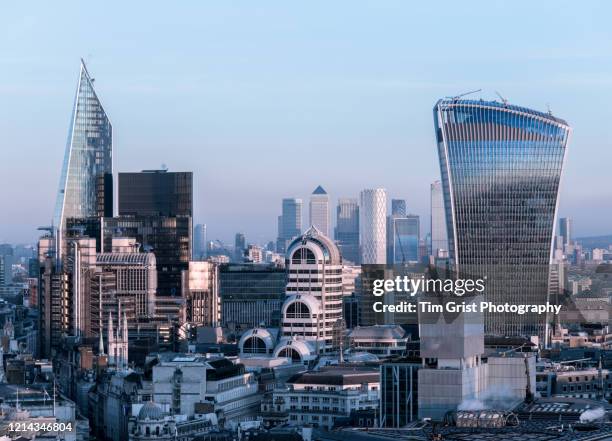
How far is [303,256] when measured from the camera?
136 metres

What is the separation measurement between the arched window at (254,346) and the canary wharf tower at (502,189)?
135ft

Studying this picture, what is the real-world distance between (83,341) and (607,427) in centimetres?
7046

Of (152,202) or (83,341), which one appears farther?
(152,202)

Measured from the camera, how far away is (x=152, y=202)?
185 metres

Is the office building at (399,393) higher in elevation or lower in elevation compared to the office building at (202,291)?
lower

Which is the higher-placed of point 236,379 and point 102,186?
point 102,186

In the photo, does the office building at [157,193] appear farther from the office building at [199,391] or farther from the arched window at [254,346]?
the office building at [199,391]

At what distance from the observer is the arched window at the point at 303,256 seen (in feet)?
445

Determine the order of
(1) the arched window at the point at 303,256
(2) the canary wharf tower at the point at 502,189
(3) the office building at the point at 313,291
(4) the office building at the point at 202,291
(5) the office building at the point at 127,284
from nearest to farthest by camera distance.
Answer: (3) the office building at the point at 313,291 < (1) the arched window at the point at 303,256 < (5) the office building at the point at 127,284 < (4) the office building at the point at 202,291 < (2) the canary wharf tower at the point at 502,189

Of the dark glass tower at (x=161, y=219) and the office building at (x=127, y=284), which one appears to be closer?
the office building at (x=127, y=284)

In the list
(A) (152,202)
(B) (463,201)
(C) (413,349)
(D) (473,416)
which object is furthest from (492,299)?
(D) (473,416)

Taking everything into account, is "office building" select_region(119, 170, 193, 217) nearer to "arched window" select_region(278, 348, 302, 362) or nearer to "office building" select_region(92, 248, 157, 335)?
"office building" select_region(92, 248, 157, 335)

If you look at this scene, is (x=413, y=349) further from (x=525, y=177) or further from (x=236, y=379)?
(x=525, y=177)

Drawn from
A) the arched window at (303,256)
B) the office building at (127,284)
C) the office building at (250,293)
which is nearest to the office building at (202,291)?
the office building at (250,293)
